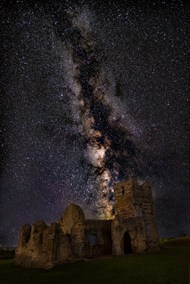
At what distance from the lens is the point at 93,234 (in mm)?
22781

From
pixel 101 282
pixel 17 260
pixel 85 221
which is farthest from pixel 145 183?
pixel 101 282

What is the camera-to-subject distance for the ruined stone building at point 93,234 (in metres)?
17.6

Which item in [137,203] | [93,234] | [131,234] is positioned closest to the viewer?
[131,234]

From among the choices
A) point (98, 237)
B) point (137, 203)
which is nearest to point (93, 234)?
point (98, 237)

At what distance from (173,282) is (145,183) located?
17464mm

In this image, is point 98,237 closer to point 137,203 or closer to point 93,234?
point 93,234

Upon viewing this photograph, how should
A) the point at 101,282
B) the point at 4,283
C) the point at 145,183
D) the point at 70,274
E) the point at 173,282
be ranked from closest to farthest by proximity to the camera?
1. the point at 173,282
2. the point at 101,282
3. the point at 4,283
4. the point at 70,274
5. the point at 145,183

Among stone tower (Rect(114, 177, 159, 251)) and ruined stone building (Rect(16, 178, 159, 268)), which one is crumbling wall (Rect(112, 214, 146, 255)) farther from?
stone tower (Rect(114, 177, 159, 251))

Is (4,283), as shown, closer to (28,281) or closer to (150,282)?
(28,281)

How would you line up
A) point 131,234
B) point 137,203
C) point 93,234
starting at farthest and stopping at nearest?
1. point 137,203
2. point 93,234
3. point 131,234

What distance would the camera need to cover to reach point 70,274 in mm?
13062

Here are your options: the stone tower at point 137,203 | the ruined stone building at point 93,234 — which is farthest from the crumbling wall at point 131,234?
the stone tower at point 137,203

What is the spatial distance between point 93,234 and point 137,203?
5732 millimetres

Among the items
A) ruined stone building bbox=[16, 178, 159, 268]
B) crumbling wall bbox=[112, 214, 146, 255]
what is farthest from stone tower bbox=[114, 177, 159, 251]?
crumbling wall bbox=[112, 214, 146, 255]
